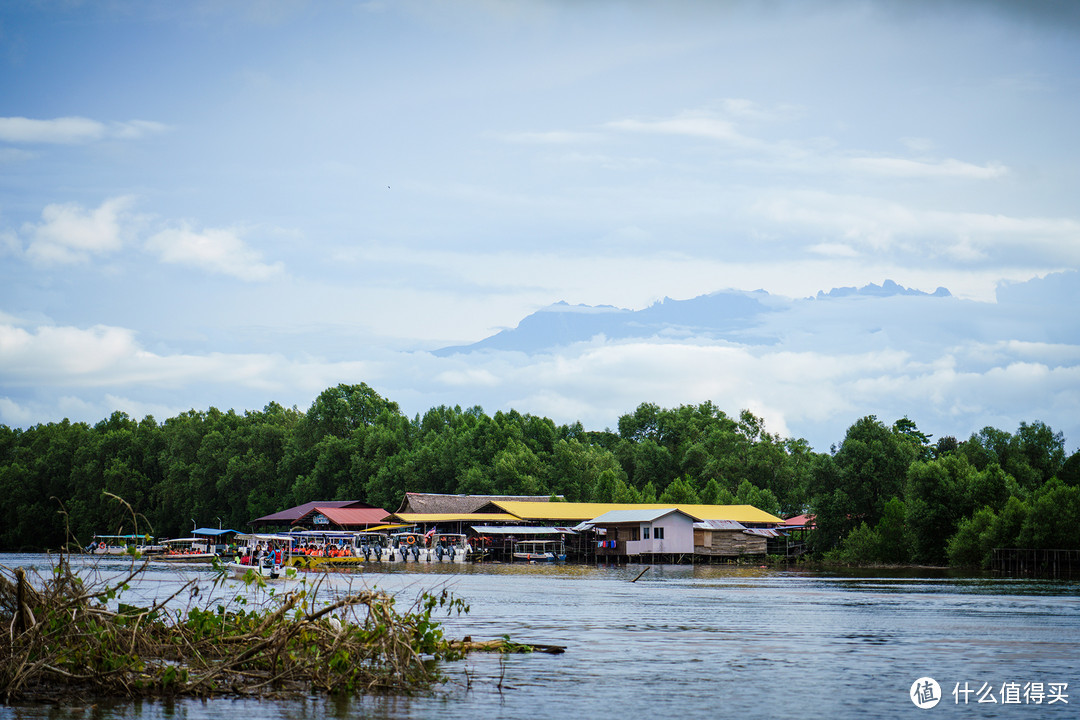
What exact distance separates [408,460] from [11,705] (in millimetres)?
124009

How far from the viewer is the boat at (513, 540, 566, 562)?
107188 millimetres

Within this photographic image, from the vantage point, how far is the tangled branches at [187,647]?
55.4ft

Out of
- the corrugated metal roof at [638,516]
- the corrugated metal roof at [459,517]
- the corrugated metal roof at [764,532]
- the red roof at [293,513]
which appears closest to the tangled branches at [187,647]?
the corrugated metal roof at [638,516]

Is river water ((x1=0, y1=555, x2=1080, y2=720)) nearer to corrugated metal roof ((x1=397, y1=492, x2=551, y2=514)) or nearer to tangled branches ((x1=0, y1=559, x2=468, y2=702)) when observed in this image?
tangled branches ((x1=0, y1=559, x2=468, y2=702))

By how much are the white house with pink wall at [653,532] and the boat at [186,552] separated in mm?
36175

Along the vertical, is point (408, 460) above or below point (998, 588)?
above

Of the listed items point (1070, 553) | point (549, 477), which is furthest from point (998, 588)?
point (549, 477)

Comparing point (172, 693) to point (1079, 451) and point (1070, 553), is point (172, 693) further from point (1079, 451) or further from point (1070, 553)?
point (1079, 451)

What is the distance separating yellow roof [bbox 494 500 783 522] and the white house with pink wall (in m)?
5.58

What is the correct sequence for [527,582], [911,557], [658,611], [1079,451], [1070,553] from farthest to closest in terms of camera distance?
[1079,451] < [911,557] < [1070,553] < [527,582] < [658,611]

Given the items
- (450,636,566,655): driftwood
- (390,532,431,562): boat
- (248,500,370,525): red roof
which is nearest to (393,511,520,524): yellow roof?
(390,532,431,562): boat

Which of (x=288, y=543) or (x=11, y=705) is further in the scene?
(x=288, y=543)

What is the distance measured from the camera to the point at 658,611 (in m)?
38.8

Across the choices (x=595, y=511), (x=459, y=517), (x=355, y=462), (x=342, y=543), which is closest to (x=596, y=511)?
(x=595, y=511)
